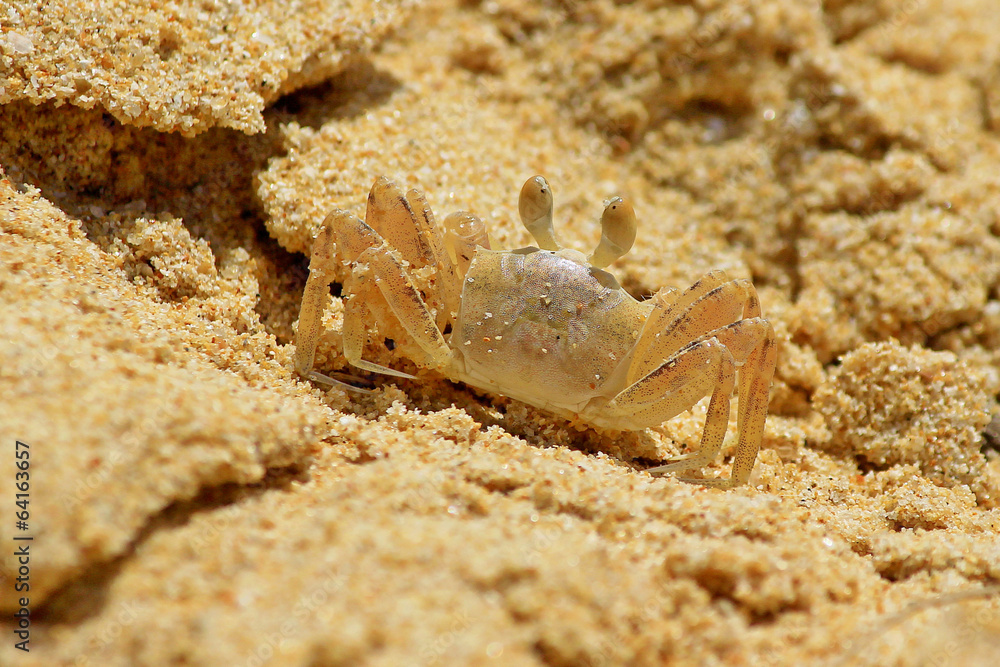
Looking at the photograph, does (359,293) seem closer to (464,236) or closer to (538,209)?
(464,236)

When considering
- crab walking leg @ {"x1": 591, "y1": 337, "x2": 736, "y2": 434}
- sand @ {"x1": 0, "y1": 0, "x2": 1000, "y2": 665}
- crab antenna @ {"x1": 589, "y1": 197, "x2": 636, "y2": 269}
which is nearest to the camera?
sand @ {"x1": 0, "y1": 0, "x2": 1000, "y2": 665}

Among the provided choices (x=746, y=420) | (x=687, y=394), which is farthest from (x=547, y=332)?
(x=746, y=420)

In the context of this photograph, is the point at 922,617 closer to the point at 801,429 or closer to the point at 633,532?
the point at 633,532

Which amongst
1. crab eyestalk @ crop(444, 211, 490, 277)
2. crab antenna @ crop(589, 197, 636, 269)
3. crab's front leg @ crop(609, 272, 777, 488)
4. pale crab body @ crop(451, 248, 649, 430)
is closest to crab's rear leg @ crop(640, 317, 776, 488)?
crab's front leg @ crop(609, 272, 777, 488)

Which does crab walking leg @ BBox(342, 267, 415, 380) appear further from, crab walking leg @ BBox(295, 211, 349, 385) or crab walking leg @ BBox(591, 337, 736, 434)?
crab walking leg @ BBox(591, 337, 736, 434)

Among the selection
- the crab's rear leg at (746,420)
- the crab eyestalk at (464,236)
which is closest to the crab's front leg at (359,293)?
the crab eyestalk at (464,236)

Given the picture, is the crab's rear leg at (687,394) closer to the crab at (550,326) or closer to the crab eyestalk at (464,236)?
the crab at (550,326)
